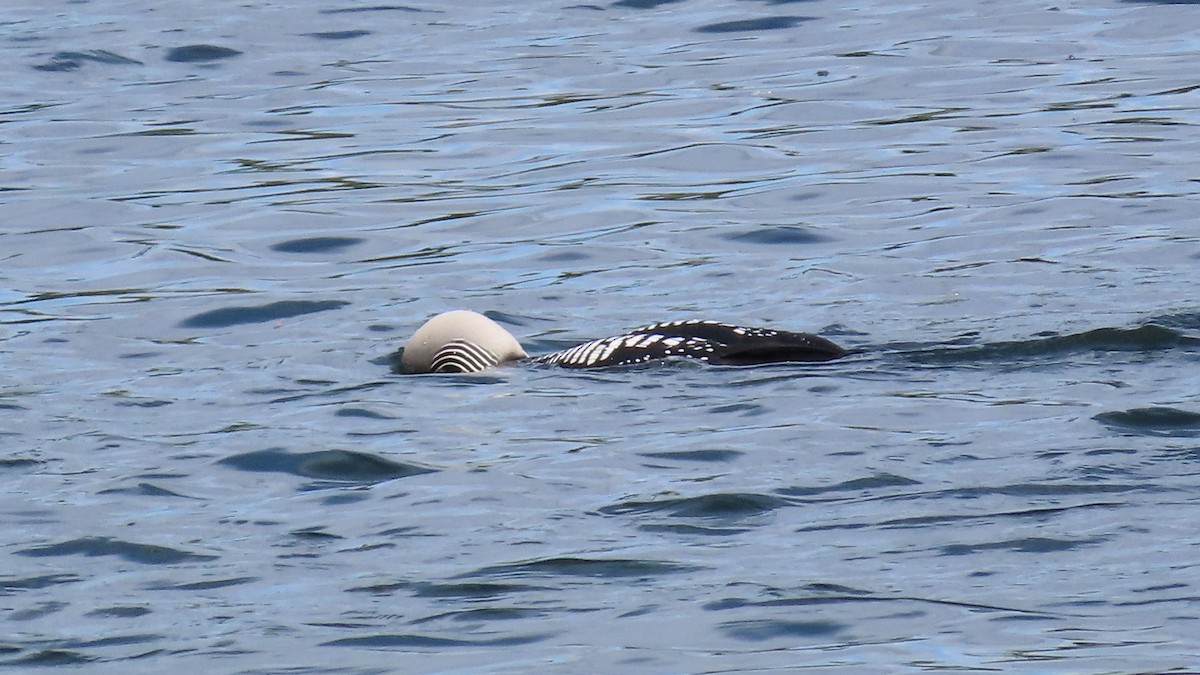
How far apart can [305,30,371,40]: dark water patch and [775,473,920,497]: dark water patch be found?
1257 cm

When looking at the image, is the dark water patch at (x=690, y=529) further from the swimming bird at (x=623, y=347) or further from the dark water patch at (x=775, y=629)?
the swimming bird at (x=623, y=347)

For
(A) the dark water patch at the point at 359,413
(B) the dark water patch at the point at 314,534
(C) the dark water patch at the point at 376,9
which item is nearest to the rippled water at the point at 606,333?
(B) the dark water patch at the point at 314,534

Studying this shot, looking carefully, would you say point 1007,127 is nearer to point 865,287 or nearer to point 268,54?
point 865,287

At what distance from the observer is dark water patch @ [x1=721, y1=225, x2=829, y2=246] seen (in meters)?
12.2

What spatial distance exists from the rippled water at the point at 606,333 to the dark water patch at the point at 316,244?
0.12ft

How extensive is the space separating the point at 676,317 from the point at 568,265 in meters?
1.50

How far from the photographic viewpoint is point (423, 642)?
6.11 m

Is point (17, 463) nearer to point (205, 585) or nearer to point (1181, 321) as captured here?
point (205, 585)

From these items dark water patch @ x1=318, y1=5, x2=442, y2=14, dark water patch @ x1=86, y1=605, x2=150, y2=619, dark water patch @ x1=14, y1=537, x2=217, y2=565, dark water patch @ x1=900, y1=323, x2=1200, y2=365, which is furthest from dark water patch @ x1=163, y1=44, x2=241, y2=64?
dark water patch @ x1=86, y1=605, x2=150, y2=619

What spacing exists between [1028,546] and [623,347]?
314cm

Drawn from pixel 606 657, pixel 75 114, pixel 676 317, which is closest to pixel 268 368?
pixel 676 317

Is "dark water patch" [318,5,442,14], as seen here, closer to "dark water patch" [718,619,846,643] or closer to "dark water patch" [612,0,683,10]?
"dark water patch" [612,0,683,10]

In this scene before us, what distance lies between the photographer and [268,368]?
9914 mm

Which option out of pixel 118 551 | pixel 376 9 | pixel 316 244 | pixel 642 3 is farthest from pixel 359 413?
pixel 376 9
